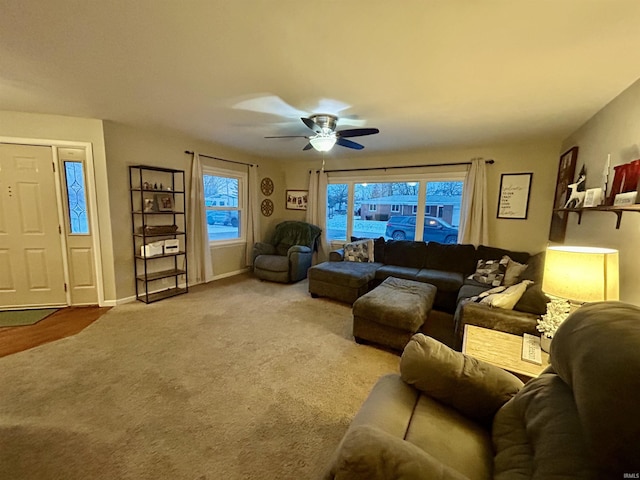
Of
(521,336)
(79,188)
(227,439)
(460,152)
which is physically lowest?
(227,439)

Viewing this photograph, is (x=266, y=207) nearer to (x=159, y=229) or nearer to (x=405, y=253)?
(x=159, y=229)

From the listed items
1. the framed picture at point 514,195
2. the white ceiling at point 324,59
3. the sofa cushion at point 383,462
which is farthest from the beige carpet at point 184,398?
the framed picture at point 514,195

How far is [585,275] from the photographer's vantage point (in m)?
1.54

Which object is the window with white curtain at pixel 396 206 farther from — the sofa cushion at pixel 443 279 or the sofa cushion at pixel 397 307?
the sofa cushion at pixel 397 307

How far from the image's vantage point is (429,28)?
1.49m

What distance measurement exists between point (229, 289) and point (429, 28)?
4.07 meters

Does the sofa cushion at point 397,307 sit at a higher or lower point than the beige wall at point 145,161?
lower

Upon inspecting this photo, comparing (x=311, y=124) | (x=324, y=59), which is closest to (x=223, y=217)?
Result: (x=311, y=124)

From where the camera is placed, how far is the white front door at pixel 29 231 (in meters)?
3.20

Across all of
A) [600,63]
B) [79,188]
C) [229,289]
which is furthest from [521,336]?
[79,188]

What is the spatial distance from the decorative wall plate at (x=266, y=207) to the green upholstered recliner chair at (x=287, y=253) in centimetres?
43

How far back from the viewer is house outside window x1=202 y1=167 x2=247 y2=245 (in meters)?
4.77

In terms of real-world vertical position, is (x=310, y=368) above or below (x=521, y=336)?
below

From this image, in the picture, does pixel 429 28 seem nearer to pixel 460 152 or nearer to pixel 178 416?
pixel 178 416
